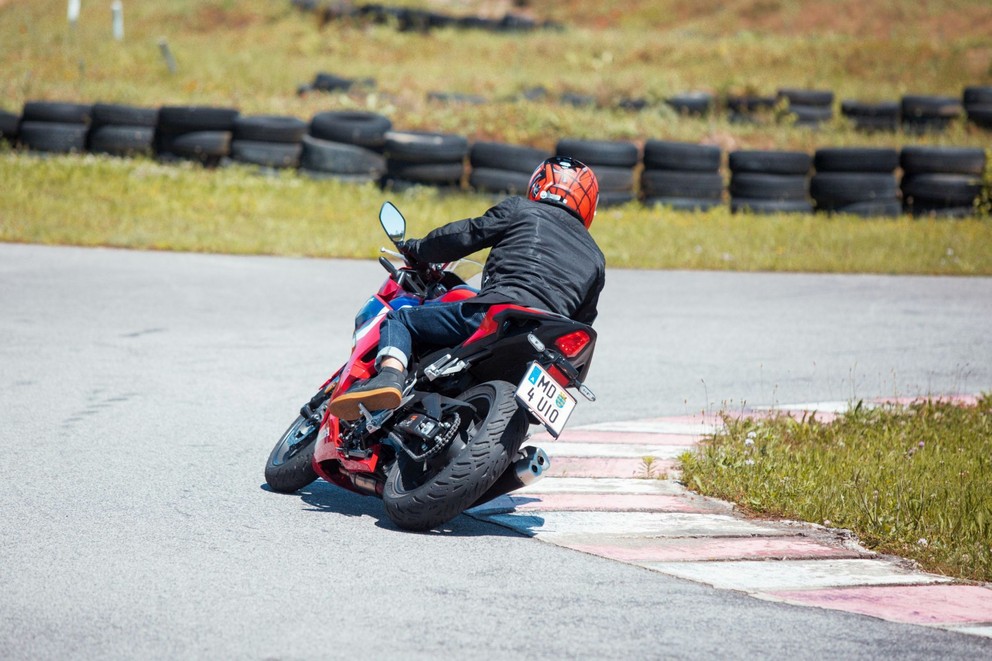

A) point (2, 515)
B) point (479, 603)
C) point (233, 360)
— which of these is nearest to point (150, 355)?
point (233, 360)

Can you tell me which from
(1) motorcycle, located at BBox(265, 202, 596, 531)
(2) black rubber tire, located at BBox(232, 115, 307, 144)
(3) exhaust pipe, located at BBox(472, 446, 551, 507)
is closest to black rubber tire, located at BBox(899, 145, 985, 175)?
(2) black rubber tire, located at BBox(232, 115, 307, 144)

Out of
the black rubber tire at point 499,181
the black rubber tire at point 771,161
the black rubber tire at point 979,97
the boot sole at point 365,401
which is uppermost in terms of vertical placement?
the black rubber tire at point 979,97

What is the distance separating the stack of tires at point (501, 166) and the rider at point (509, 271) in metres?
10.4

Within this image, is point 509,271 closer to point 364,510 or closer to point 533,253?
point 533,253

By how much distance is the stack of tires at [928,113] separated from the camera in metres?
20.4

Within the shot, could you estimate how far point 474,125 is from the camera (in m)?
18.9

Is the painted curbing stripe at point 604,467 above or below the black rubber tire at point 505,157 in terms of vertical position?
below

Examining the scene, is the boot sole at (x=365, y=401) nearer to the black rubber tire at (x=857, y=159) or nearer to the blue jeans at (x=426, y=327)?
the blue jeans at (x=426, y=327)

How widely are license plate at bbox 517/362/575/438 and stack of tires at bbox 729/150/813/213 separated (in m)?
12.1

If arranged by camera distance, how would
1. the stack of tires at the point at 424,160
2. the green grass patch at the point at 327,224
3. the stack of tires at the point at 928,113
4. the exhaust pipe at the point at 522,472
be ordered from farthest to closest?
1. the stack of tires at the point at 928,113
2. the stack of tires at the point at 424,160
3. the green grass patch at the point at 327,224
4. the exhaust pipe at the point at 522,472

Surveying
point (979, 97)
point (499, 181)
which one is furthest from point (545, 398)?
point (979, 97)

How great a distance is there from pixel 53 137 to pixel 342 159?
3873 millimetres

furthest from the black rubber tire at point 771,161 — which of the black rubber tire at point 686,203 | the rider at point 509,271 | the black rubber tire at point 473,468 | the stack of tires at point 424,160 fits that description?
the black rubber tire at point 473,468

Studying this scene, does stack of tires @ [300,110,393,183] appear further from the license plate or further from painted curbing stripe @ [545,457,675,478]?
the license plate
